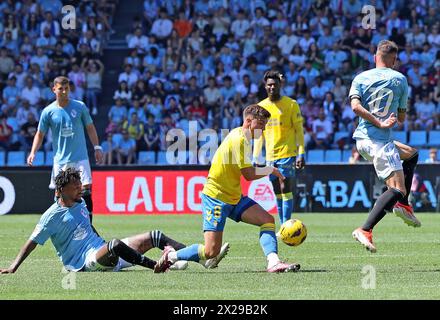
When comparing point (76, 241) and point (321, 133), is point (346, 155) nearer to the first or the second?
point (321, 133)

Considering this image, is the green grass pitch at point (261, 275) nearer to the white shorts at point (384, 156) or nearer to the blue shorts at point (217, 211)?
the blue shorts at point (217, 211)

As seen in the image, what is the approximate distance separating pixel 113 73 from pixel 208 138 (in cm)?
618

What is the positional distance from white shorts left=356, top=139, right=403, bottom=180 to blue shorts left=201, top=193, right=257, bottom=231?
170 centimetres

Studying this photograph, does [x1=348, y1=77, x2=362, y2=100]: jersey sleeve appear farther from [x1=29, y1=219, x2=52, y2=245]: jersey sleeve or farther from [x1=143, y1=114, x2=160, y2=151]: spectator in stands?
[x1=143, y1=114, x2=160, y2=151]: spectator in stands

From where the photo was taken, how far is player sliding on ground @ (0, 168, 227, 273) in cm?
1119

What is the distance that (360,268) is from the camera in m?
12.2

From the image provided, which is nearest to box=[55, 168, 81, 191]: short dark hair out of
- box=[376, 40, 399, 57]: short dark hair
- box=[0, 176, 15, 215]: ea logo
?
box=[376, 40, 399, 57]: short dark hair

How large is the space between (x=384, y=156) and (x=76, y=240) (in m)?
3.61

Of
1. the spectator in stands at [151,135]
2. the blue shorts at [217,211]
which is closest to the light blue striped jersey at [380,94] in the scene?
the blue shorts at [217,211]

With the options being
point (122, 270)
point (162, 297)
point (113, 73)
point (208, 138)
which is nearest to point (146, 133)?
point (208, 138)

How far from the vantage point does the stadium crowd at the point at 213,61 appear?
29.8 metres

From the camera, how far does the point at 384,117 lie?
494 inches

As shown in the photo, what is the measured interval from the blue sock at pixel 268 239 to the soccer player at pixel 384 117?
1.31 meters

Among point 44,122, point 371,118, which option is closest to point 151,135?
point 44,122
